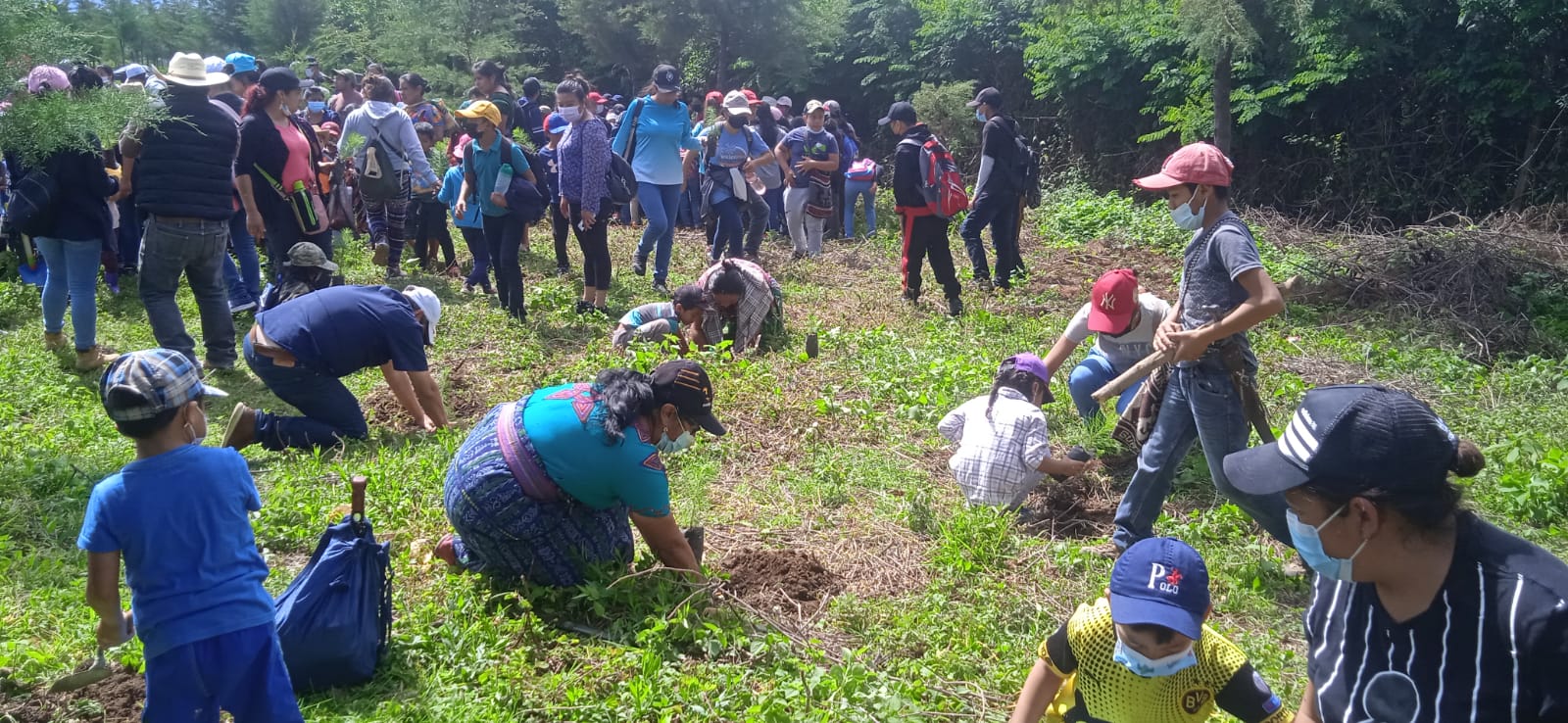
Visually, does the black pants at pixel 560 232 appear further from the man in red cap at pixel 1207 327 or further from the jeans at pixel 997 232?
the man in red cap at pixel 1207 327

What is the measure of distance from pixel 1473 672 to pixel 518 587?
304 centimetres

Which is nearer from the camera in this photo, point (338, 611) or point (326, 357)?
point (338, 611)

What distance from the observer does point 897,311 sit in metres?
9.03

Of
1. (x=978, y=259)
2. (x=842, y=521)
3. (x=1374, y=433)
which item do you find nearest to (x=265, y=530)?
Result: (x=842, y=521)

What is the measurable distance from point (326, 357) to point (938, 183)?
479cm

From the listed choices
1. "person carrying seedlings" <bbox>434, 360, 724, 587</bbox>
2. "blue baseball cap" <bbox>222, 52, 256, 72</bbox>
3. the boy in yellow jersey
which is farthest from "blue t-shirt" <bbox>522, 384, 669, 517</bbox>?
"blue baseball cap" <bbox>222, 52, 256, 72</bbox>

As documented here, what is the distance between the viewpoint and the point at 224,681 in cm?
280

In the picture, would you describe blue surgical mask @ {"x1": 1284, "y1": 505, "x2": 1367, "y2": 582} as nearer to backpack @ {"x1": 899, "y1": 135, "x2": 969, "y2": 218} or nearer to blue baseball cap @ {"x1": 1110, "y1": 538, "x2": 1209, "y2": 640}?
blue baseball cap @ {"x1": 1110, "y1": 538, "x2": 1209, "y2": 640}

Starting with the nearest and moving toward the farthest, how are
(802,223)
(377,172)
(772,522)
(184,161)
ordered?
(772,522) < (184,161) < (377,172) < (802,223)

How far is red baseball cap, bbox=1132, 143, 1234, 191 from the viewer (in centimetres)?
409

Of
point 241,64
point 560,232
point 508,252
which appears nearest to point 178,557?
point 508,252

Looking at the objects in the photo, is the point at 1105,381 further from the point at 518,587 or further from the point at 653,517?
the point at 518,587

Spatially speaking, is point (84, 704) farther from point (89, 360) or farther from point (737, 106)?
point (737, 106)

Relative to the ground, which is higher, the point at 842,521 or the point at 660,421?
the point at 660,421
